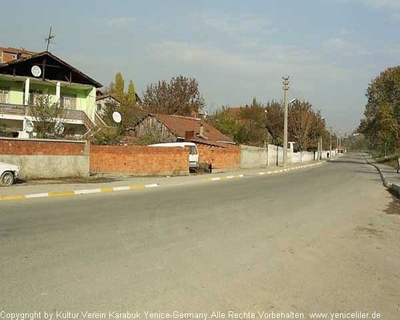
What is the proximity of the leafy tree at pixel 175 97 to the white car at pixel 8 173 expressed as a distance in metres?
44.4

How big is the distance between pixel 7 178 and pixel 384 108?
52.3 metres

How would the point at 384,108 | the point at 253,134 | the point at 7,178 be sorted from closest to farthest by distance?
1. the point at 7,178
2. the point at 384,108
3. the point at 253,134

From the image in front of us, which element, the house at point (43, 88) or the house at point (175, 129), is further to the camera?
the house at point (175, 129)

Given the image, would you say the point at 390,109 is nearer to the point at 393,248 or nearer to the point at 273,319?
Result: the point at 393,248

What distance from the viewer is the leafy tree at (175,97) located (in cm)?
6153

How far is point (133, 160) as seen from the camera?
25.0 metres

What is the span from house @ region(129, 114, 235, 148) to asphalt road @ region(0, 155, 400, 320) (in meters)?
27.1

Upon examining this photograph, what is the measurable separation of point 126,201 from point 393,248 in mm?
7915

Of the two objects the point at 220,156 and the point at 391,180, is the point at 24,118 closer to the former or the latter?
→ the point at 220,156

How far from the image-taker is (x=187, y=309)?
4.56 meters

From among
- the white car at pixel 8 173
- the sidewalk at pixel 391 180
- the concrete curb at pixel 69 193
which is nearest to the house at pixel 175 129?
the sidewalk at pixel 391 180

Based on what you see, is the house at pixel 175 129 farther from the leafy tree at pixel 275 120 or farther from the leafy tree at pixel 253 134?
the leafy tree at pixel 275 120

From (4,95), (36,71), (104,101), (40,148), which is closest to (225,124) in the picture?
(104,101)

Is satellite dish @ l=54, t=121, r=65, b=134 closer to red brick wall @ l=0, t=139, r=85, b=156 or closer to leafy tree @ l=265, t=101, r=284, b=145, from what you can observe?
red brick wall @ l=0, t=139, r=85, b=156
